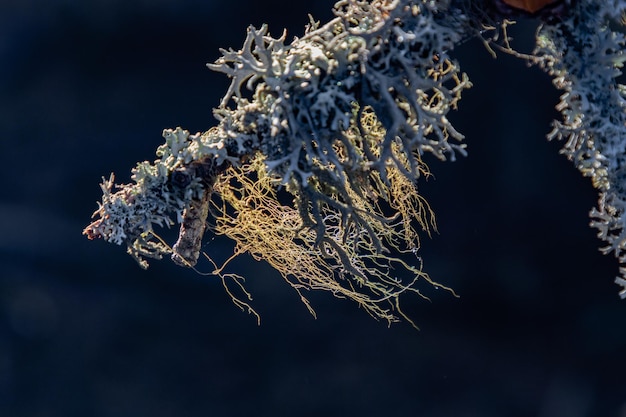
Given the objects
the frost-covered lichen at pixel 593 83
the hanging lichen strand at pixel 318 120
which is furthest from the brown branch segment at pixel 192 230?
the frost-covered lichen at pixel 593 83

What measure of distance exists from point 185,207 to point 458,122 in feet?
2.45

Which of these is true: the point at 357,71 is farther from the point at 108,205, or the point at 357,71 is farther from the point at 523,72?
the point at 523,72

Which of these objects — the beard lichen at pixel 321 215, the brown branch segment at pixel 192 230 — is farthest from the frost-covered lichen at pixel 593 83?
the brown branch segment at pixel 192 230

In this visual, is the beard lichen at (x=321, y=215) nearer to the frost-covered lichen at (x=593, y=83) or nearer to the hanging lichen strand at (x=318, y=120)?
the hanging lichen strand at (x=318, y=120)

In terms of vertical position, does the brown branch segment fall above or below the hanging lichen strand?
below

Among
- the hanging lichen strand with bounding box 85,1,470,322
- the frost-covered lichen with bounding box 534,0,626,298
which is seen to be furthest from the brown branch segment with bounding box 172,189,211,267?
the frost-covered lichen with bounding box 534,0,626,298

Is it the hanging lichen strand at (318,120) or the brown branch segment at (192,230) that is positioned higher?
the hanging lichen strand at (318,120)

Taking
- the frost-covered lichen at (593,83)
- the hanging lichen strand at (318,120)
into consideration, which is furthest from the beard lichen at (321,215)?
the frost-covered lichen at (593,83)

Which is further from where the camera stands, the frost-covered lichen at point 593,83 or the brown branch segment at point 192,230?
the brown branch segment at point 192,230

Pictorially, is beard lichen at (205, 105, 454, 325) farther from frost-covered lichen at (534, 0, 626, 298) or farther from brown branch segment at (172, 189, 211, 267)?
frost-covered lichen at (534, 0, 626, 298)

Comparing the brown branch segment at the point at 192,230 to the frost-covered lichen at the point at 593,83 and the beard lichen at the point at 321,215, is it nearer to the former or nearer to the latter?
the beard lichen at the point at 321,215

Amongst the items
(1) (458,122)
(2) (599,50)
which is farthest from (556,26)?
(1) (458,122)

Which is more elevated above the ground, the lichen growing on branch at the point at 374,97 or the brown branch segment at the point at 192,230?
the lichen growing on branch at the point at 374,97

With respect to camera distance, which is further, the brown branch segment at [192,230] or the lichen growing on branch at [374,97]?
the brown branch segment at [192,230]
